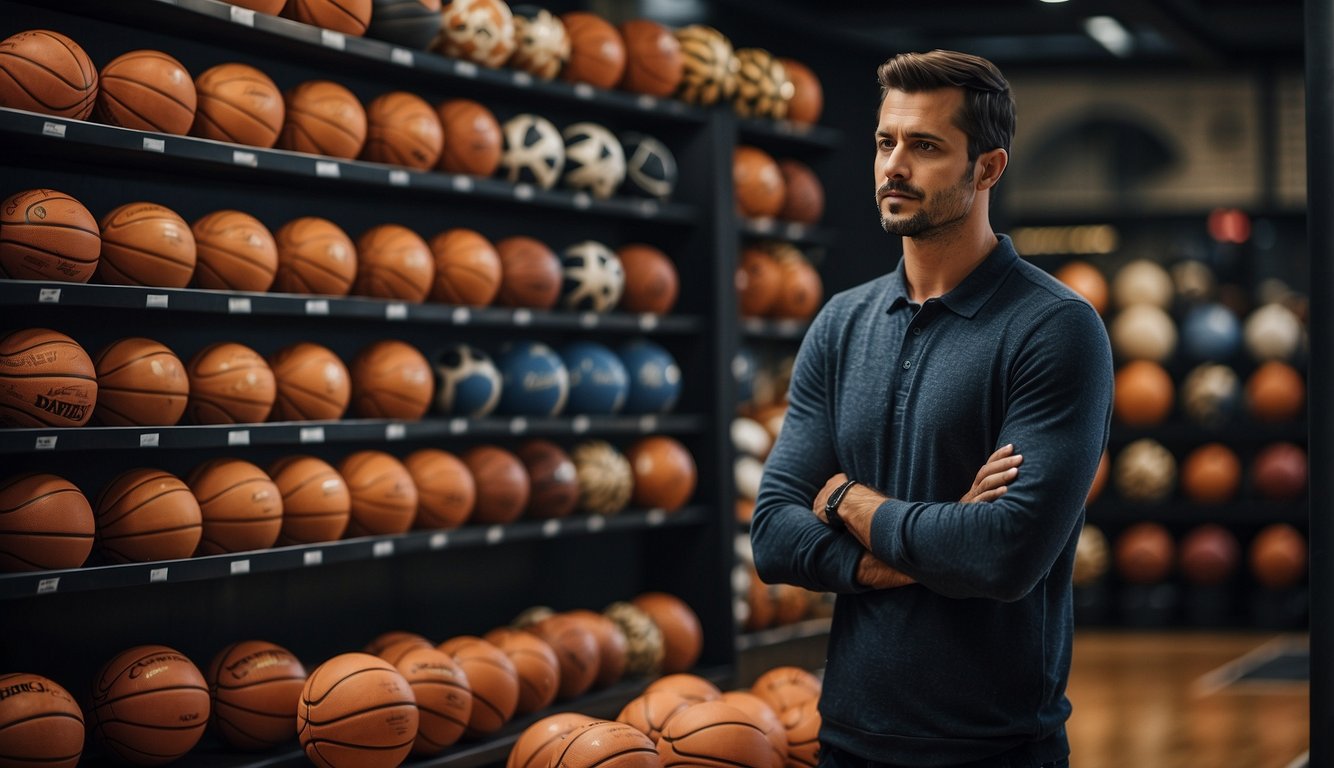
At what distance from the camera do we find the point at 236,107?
4203mm

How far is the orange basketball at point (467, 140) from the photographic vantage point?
4.98 m

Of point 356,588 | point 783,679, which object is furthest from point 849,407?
point 356,588

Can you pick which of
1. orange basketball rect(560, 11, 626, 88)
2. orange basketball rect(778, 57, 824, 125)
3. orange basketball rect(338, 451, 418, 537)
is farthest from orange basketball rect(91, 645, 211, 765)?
orange basketball rect(778, 57, 824, 125)

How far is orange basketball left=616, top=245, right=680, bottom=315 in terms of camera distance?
5785 millimetres

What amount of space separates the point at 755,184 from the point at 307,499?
2785mm

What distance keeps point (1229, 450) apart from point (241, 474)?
23.3 ft

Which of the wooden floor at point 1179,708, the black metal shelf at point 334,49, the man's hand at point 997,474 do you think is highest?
the black metal shelf at point 334,49

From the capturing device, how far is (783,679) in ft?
14.9

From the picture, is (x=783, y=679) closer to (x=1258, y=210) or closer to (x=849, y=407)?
(x=849, y=407)

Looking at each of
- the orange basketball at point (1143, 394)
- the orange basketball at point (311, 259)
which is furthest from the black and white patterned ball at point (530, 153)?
the orange basketball at point (1143, 394)

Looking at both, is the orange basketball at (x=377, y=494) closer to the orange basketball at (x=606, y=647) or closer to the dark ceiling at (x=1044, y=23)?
the orange basketball at (x=606, y=647)

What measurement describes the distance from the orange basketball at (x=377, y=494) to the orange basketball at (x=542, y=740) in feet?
3.49

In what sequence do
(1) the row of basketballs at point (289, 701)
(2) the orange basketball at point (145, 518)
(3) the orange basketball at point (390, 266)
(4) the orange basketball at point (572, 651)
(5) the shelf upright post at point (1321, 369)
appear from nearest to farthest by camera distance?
(5) the shelf upright post at point (1321, 369) < (1) the row of basketballs at point (289, 701) < (2) the orange basketball at point (145, 518) < (3) the orange basketball at point (390, 266) < (4) the orange basketball at point (572, 651)

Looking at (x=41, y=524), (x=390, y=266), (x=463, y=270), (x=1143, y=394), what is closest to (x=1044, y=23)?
(x=1143, y=394)
